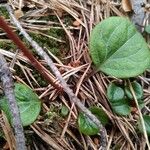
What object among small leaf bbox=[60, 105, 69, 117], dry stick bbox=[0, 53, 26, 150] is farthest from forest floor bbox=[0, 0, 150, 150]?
dry stick bbox=[0, 53, 26, 150]

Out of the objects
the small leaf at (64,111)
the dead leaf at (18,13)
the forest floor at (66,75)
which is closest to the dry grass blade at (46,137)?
the forest floor at (66,75)

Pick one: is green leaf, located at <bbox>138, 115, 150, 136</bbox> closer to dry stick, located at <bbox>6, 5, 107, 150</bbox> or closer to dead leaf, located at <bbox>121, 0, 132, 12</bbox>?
dry stick, located at <bbox>6, 5, 107, 150</bbox>

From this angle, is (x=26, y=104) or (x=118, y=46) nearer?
(x=26, y=104)

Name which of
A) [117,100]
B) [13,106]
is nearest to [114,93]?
[117,100]

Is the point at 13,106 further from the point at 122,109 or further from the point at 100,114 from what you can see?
the point at 122,109

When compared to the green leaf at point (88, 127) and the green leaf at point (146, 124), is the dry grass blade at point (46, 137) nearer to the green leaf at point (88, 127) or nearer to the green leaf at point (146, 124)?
the green leaf at point (88, 127)

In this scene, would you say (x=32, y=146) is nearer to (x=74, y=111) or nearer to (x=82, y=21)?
(x=74, y=111)
